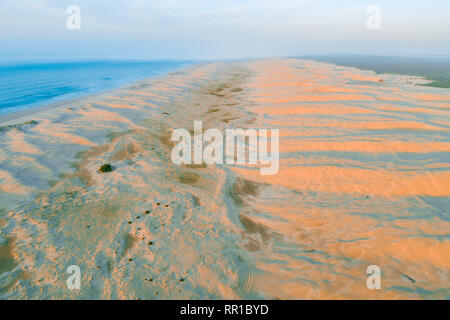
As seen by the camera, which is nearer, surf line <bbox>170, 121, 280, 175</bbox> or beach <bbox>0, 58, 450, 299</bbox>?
beach <bbox>0, 58, 450, 299</bbox>

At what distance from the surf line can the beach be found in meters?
0.40

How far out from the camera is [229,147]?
368 inches

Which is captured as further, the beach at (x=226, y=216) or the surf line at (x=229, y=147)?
the surf line at (x=229, y=147)

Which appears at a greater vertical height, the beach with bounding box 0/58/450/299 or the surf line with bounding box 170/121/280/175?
the surf line with bounding box 170/121/280/175

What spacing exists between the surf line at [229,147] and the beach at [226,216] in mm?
398

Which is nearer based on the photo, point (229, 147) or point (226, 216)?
point (226, 216)

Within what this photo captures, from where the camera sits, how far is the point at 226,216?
17.4 ft

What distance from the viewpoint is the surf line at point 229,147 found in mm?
8203

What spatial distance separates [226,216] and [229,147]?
4483 millimetres

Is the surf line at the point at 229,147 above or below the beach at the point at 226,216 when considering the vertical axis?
above

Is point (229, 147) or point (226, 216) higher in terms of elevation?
point (229, 147)

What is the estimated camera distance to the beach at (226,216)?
370cm

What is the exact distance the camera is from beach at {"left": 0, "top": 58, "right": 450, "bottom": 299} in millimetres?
3703
